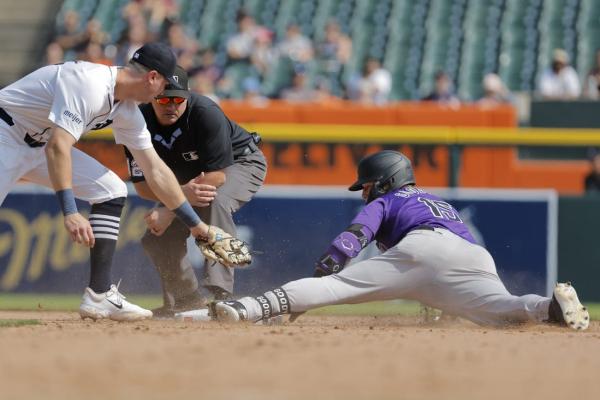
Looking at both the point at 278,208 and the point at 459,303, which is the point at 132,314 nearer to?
the point at 459,303

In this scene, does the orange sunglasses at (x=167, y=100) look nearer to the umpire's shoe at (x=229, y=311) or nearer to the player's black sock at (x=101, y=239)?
the player's black sock at (x=101, y=239)

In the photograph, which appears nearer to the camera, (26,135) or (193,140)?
(26,135)

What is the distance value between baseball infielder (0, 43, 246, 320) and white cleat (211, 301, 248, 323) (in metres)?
0.47

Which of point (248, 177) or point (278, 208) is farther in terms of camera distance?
point (278, 208)

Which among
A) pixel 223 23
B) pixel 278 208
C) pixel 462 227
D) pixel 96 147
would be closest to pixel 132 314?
pixel 462 227

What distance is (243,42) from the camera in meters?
16.9

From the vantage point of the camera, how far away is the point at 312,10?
727 inches

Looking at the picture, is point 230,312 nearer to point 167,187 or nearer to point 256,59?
point 167,187

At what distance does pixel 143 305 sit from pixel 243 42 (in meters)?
7.37

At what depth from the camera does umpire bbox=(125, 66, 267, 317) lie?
8.34 m

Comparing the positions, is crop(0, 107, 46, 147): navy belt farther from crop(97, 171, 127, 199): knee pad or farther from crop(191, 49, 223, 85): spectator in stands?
crop(191, 49, 223, 85): spectator in stands

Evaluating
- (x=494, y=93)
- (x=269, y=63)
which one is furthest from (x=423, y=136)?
(x=269, y=63)

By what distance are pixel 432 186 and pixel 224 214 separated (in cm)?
390

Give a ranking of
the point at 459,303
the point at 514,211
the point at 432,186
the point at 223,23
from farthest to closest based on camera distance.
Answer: the point at 223,23
the point at 432,186
the point at 514,211
the point at 459,303
